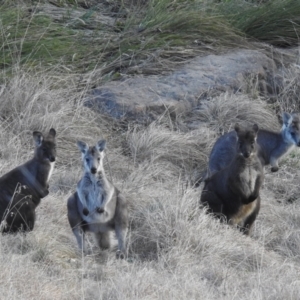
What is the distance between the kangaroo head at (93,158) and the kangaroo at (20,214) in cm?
55

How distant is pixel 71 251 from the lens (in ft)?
27.3

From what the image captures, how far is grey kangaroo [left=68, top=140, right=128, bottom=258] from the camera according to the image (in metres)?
8.45

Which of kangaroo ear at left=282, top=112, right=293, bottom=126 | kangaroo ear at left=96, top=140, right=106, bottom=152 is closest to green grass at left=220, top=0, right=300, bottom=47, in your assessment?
kangaroo ear at left=282, top=112, right=293, bottom=126

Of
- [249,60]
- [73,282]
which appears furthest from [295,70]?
[73,282]

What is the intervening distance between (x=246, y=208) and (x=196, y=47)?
4402mm

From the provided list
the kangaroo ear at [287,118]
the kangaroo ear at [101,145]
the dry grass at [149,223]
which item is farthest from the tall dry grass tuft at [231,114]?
the kangaroo ear at [101,145]

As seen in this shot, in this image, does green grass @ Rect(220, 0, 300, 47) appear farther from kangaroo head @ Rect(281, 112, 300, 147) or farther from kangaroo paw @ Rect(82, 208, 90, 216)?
kangaroo paw @ Rect(82, 208, 90, 216)

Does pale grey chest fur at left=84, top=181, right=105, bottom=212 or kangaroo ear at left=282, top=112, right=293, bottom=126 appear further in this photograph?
kangaroo ear at left=282, top=112, right=293, bottom=126

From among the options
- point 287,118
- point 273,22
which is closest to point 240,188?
point 287,118

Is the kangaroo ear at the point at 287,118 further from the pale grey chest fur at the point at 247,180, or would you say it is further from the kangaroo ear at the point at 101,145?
the kangaroo ear at the point at 101,145

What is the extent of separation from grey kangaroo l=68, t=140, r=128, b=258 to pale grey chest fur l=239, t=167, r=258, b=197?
4.21 ft

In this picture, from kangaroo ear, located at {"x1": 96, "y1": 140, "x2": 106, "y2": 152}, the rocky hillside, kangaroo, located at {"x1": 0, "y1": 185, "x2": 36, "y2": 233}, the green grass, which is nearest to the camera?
the rocky hillside

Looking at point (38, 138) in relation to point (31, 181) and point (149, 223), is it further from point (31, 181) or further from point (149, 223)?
point (149, 223)

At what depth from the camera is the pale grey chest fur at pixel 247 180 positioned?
9.34 m
